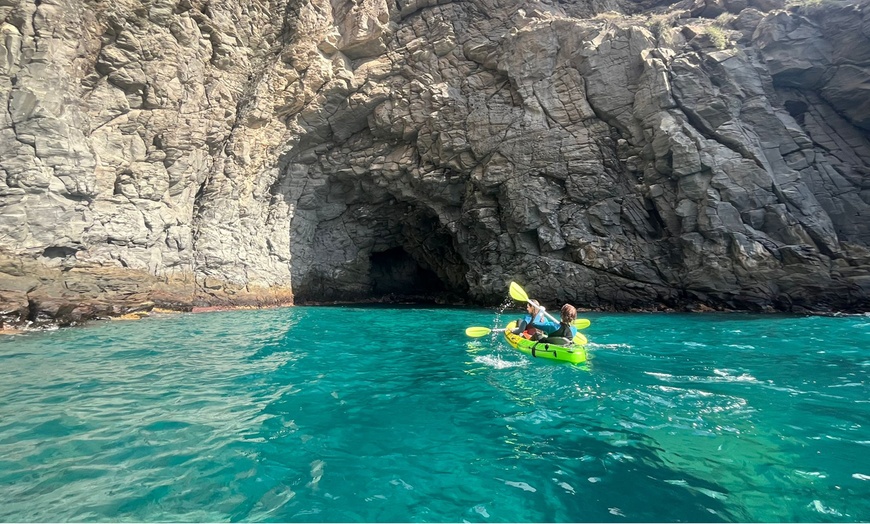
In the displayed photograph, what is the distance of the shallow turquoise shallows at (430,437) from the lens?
3410 mm

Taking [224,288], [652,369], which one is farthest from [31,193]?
[652,369]

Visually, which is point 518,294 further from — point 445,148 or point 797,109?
point 797,109

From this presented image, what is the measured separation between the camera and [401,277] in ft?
105

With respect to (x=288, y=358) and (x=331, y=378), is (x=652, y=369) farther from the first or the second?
(x=288, y=358)

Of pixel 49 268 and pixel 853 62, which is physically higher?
pixel 853 62

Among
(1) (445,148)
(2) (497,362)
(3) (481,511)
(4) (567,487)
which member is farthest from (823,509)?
(1) (445,148)

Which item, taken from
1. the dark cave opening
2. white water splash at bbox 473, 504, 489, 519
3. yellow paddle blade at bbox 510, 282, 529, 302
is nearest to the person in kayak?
yellow paddle blade at bbox 510, 282, 529, 302

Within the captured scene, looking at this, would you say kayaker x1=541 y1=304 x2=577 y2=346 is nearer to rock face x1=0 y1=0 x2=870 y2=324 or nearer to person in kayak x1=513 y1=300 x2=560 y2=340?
person in kayak x1=513 y1=300 x2=560 y2=340

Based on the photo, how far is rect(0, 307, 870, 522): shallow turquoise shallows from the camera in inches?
134

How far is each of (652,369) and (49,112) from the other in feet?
66.7

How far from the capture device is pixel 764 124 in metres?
19.1

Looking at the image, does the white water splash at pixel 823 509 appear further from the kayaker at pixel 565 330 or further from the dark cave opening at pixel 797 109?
the dark cave opening at pixel 797 109

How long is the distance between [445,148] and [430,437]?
1966cm

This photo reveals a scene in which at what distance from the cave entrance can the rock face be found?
16.7ft
